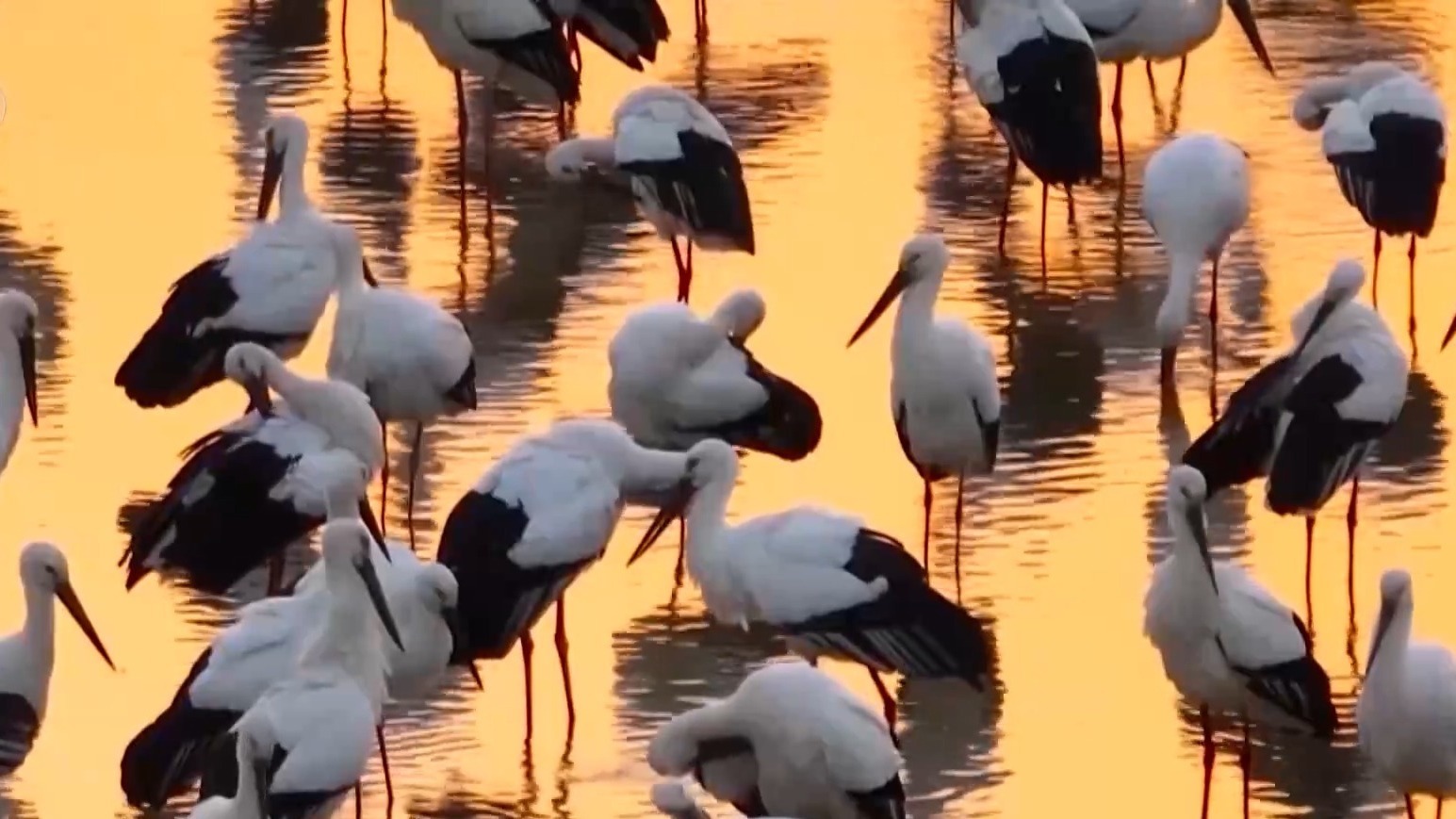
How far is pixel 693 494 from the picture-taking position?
10.3m

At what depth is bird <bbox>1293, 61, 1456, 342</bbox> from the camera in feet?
44.0

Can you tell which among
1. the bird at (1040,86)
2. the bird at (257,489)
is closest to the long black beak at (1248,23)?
the bird at (1040,86)

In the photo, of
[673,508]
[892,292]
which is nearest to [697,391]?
[892,292]

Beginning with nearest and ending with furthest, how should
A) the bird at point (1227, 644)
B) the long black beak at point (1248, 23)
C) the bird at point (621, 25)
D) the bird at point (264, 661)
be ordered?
the bird at point (264, 661)
the bird at point (1227, 644)
the bird at point (621, 25)
the long black beak at point (1248, 23)

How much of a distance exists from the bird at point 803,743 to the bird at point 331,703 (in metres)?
0.81

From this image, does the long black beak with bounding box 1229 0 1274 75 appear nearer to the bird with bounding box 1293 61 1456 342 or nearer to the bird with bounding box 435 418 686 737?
the bird with bounding box 1293 61 1456 342

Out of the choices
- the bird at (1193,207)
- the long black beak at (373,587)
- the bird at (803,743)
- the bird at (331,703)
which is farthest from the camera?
the bird at (1193,207)

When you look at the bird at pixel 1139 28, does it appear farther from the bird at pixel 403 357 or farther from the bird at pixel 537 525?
the bird at pixel 537 525

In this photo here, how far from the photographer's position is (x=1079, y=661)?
10.7m

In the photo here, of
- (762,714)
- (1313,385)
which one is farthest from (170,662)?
(1313,385)

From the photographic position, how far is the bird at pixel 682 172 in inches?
535

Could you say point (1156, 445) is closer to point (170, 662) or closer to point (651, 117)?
point (651, 117)

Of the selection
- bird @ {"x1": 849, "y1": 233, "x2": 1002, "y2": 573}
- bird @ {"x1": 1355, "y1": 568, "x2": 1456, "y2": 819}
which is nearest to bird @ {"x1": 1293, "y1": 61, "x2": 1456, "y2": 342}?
bird @ {"x1": 849, "y1": 233, "x2": 1002, "y2": 573}

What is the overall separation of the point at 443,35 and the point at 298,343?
2.98 m
